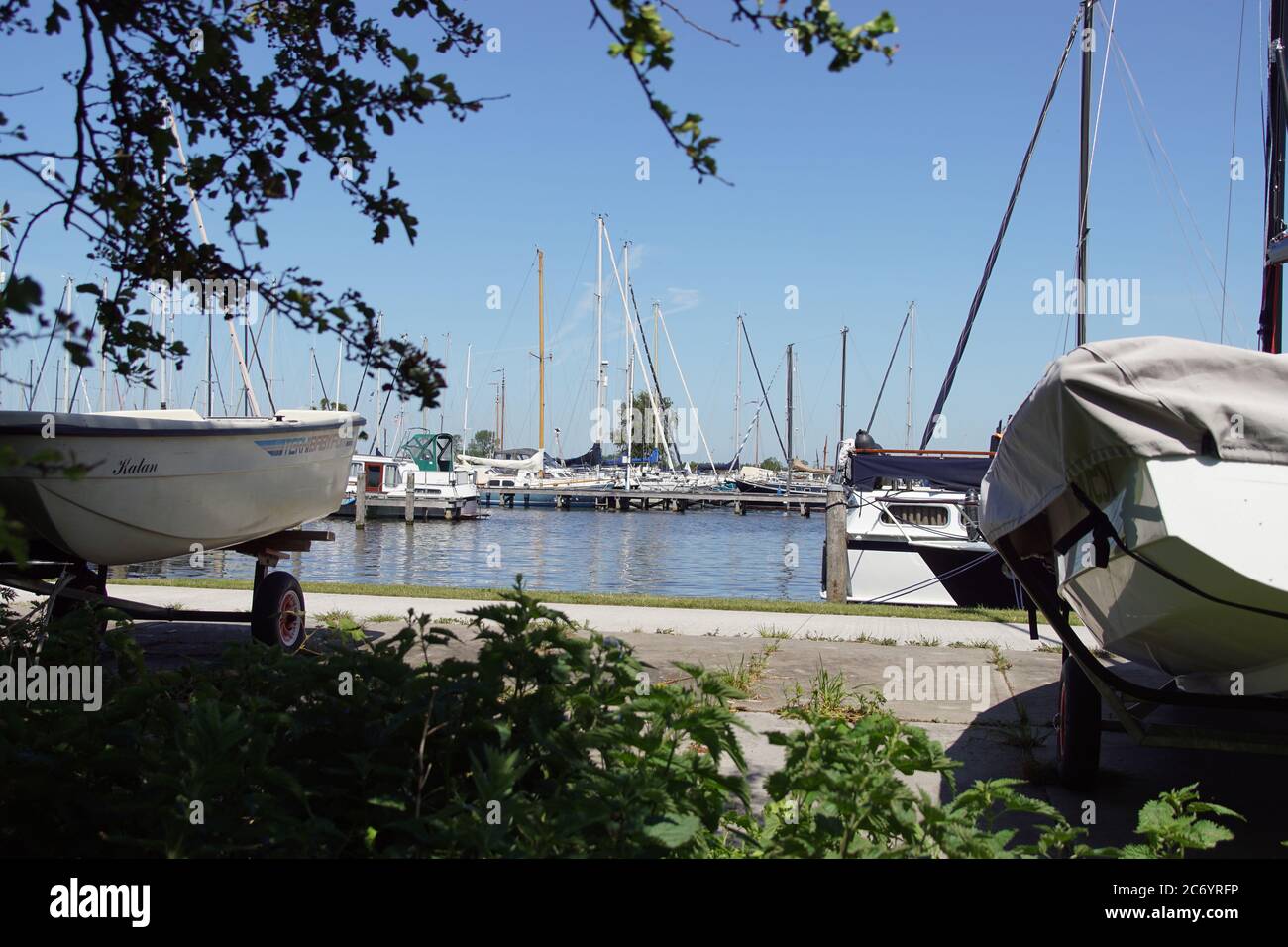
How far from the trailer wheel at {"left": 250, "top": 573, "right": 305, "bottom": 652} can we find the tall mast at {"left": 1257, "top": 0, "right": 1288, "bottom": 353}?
29.4 ft

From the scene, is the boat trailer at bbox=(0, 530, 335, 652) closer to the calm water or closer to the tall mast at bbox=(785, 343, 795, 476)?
the calm water

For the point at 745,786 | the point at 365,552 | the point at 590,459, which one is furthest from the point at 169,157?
the point at 590,459

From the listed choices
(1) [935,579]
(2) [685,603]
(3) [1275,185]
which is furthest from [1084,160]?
(2) [685,603]

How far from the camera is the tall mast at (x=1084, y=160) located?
14.1 metres

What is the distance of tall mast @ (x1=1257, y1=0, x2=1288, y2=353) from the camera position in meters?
9.99

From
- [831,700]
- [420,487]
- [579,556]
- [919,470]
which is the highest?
[919,470]

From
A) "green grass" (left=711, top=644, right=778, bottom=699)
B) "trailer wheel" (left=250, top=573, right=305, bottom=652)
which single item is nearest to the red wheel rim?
"trailer wheel" (left=250, top=573, right=305, bottom=652)

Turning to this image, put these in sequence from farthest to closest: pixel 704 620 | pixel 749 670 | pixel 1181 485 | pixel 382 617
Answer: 1. pixel 704 620
2. pixel 382 617
3. pixel 749 670
4. pixel 1181 485

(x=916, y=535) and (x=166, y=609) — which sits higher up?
(x=166, y=609)

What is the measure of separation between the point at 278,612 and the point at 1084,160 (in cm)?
1267

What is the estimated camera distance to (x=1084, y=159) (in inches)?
580

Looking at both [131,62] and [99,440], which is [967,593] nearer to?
[99,440]

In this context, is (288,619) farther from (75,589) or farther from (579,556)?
(579,556)

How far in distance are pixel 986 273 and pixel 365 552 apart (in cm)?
2590
